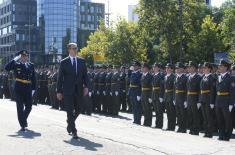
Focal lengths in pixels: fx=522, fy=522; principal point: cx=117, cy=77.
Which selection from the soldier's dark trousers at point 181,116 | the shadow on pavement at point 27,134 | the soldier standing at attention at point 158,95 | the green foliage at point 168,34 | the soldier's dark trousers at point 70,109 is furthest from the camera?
the green foliage at point 168,34

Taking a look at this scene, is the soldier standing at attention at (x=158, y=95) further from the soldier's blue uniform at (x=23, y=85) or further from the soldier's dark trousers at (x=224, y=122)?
the soldier's blue uniform at (x=23, y=85)

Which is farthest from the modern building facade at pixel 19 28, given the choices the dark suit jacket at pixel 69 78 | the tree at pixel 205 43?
the dark suit jacket at pixel 69 78

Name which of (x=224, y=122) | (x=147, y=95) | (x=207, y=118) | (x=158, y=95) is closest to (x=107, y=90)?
(x=147, y=95)

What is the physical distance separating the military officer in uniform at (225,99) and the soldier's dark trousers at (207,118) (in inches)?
15.9

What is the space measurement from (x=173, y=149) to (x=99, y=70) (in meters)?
11.3

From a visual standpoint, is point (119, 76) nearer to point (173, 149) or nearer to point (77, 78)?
point (77, 78)

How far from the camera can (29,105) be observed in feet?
43.3

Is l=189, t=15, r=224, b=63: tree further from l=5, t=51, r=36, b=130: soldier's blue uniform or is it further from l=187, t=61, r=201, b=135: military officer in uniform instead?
l=5, t=51, r=36, b=130: soldier's blue uniform

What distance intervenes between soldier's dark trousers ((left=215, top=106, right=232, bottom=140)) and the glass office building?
96298mm

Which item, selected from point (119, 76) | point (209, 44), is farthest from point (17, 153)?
point (209, 44)

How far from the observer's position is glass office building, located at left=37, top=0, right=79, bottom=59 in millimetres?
109500

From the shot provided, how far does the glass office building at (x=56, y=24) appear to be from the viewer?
109500mm

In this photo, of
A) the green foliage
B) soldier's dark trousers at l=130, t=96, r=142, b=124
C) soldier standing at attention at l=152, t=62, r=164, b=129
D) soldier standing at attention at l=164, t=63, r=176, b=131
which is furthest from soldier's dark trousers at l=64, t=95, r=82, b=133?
the green foliage

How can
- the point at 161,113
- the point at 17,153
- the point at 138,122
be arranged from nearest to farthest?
1. the point at 17,153
2. the point at 161,113
3. the point at 138,122
